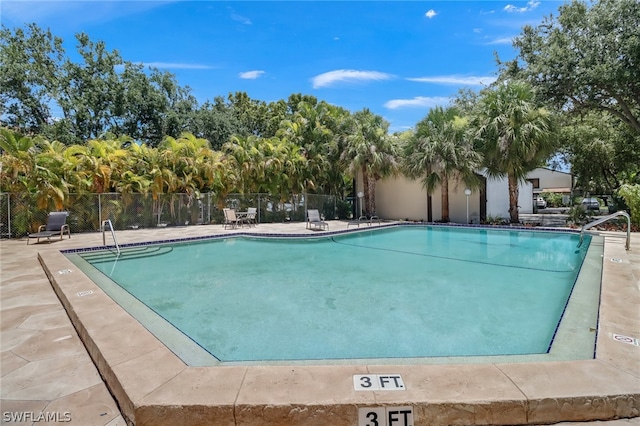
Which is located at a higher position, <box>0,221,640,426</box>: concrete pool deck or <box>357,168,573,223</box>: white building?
<box>357,168,573,223</box>: white building

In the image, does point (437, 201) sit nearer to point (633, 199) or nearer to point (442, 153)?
point (442, 153)

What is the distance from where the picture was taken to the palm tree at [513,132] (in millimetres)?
14268

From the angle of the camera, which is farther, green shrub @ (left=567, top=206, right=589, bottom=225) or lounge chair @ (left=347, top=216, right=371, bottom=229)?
lounge chair @ (left=347, top=216, right=371, bottom=229)

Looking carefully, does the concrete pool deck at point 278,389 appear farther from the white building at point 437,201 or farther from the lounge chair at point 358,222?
the white building at point 437,201

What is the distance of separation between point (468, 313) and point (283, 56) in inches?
794

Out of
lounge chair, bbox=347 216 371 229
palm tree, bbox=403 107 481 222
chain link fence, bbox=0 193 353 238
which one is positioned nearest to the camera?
chain link fence, bbox=0 193 353 238

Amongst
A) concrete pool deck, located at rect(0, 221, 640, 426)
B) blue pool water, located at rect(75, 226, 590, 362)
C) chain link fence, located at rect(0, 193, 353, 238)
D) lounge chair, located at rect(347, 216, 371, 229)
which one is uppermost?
chain link fence, located at rect(0, 193, 353, 238)

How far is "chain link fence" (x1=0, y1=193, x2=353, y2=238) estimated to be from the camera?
1189cm

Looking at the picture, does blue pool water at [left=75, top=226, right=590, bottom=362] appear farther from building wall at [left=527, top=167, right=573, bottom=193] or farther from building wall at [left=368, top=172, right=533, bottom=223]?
building wall at [left=527, top=167, right=573, bottom=193]

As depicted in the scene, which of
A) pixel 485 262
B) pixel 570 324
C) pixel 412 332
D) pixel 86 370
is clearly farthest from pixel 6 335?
pixel 485 262

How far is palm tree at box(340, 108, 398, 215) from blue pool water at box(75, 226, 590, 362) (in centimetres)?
737

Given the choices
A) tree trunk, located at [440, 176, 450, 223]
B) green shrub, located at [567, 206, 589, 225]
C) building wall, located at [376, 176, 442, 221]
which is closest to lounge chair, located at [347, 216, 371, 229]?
building wall, located at [376, 176, 442, 221]

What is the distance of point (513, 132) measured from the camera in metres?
14.4

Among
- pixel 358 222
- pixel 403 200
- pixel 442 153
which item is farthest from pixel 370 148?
pixel 403 200
